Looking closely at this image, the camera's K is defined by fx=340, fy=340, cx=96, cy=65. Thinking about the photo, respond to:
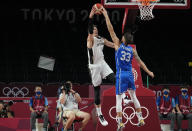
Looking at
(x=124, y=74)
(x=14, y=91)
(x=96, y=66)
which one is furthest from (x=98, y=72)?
(x=14, y=91)

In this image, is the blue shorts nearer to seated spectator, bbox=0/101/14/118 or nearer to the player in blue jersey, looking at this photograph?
the player in blue jersey

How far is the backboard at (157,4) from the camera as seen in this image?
820 cm

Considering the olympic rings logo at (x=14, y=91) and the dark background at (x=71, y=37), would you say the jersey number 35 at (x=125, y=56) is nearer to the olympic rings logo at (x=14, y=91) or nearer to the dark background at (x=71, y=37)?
the olympic rings logo at (x=14, y=91)

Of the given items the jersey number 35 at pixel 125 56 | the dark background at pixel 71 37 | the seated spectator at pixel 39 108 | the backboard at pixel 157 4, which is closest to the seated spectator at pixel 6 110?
the seated spectator at pixel 39 108

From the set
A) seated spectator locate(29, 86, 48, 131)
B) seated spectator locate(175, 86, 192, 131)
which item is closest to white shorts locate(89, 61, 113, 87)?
seated spectator locate(29, 86, 48, 131)

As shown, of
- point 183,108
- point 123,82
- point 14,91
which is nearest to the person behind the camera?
point 123,82

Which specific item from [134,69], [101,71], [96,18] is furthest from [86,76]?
[101,71]

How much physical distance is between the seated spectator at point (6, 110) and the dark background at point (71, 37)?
7.02 metres

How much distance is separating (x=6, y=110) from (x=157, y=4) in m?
6.19

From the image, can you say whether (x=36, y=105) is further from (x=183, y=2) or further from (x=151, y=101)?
(x=183, y=2)

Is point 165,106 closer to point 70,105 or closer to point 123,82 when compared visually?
point 70,105

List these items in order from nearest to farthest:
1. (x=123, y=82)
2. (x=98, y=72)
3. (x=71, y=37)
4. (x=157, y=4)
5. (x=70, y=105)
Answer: (x=123, y=82), (x=98, y=72), (x=157, y=4), (x=70, y=105), (x=71, y=37)

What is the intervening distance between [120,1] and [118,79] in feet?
8.48

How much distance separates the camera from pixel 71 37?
21.3m
